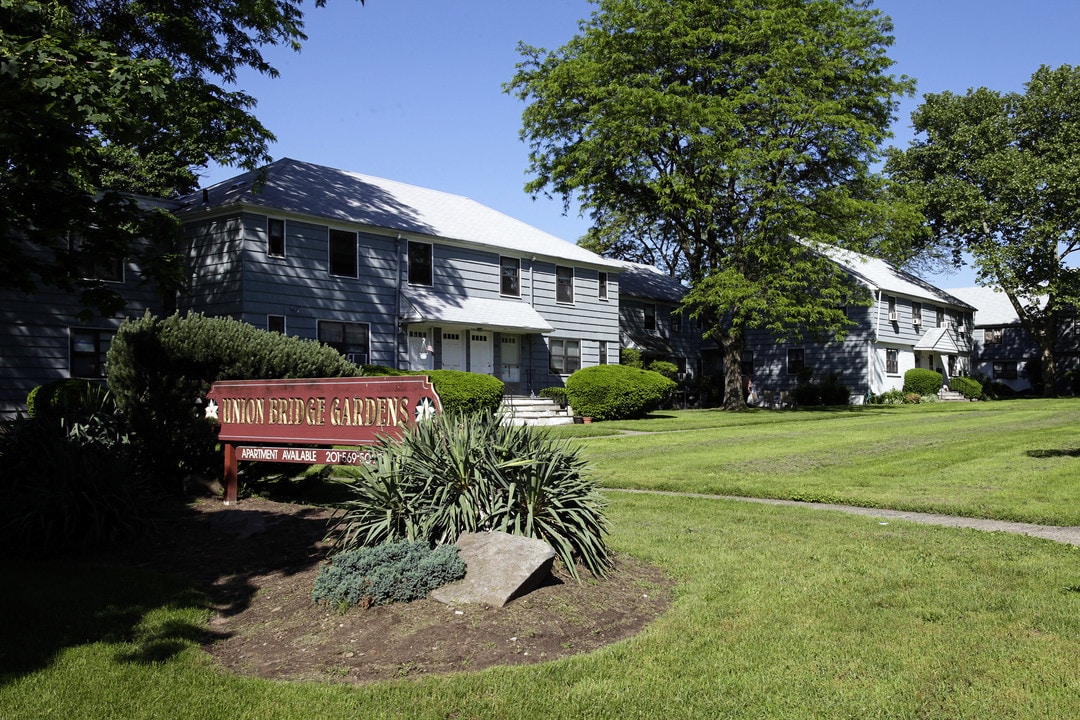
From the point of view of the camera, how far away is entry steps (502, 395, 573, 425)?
2606 cm

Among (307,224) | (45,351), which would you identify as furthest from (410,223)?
(45,351)

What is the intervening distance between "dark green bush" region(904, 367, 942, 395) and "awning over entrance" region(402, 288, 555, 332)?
70.7 ft

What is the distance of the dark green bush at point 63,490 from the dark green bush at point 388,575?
3468mm

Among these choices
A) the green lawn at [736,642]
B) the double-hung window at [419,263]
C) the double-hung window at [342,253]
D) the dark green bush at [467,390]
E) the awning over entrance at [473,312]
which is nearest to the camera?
the green lawn at [736,642]

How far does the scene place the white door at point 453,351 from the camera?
26.8 metres

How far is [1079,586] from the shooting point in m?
6.11

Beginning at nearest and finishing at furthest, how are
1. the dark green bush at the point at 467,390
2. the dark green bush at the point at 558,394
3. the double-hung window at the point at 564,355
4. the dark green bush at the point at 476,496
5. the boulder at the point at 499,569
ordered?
the boulder at the point at 499,569, the dark green bush at the point at 476,496, the dark green bush at the point at 467,390, the dark green bush at the point at 558,394, the double-hung window at the point at 564,355

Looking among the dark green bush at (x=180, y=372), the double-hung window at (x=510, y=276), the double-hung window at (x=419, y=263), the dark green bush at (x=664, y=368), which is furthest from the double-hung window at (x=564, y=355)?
the dark green bush at (x=180, y=372)

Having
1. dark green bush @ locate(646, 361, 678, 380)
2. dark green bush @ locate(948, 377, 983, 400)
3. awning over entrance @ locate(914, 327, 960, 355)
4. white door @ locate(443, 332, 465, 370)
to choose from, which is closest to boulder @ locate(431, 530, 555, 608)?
white door @ locate(443, 332, 465, 370)

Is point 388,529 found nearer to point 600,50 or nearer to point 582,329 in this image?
point 582,329

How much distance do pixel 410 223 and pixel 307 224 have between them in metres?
3.84

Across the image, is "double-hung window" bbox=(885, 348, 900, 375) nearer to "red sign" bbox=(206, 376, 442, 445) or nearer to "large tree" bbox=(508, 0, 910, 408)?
"large tree" bbox=(508, 0, 910, 408)

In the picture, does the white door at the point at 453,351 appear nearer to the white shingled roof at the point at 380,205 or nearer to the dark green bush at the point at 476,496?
the white shingled roof at the point at 380,205

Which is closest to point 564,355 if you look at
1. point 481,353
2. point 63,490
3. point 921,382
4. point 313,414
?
point 481,353
